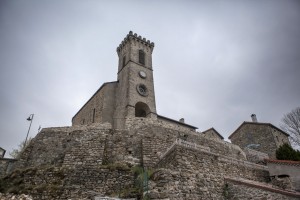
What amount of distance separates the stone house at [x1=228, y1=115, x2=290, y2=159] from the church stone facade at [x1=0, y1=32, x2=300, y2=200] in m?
9.52

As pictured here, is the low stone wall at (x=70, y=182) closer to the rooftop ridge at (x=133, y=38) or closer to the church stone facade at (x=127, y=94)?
the church stone facade at (x=127, y=94)

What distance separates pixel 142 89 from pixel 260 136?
17.1m

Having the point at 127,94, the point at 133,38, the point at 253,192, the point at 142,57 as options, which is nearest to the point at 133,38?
the point at 133,38

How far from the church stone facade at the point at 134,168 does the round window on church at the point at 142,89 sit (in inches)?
186

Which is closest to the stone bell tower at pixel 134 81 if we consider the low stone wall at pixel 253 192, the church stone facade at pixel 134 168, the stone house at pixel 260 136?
the church stone facade at pixel 134 168

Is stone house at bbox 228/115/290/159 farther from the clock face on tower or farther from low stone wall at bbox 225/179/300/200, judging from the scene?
low stone wall at bbox 225/179/300/200

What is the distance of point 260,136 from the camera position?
2864 centimetres

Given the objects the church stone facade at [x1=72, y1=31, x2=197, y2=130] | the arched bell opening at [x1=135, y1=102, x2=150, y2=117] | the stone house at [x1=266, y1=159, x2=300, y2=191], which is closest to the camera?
the stone house at [x1=266, y1=159, x2=300, y2=191]

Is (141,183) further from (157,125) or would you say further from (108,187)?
(157,125)

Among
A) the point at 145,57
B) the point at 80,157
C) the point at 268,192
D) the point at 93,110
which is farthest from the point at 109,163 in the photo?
the point at 145,57

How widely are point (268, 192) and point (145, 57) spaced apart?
20.7 metres

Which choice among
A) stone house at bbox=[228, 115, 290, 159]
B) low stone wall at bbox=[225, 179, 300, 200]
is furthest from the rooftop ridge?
low stone wall at bbox=[225, 179, 300, 200]

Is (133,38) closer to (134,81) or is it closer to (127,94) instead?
(134,81)

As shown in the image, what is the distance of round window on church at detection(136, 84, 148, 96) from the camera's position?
23234 millimetres
